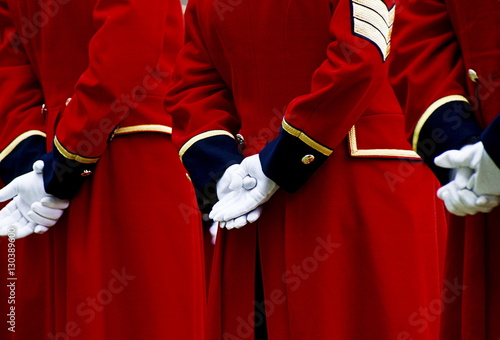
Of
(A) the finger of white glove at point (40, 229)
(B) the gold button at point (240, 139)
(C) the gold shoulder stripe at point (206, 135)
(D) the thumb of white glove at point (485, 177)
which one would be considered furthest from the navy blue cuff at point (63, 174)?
(D) the thumb of white glove at point (485, 177)

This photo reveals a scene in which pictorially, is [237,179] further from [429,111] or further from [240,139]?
[429,111]

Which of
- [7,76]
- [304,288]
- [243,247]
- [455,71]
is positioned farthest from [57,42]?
[455,71]

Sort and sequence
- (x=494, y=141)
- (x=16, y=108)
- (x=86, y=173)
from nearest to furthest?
1. (x=494, y=141)
2. (x=86, y=173)
3. (x=16, y=108)

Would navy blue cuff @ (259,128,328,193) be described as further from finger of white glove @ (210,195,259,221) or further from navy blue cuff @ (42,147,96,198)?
navy blue cuff @ (42,147,96,198)

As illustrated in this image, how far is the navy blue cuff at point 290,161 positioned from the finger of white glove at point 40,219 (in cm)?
97

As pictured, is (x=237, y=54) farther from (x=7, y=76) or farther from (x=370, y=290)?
(x=7, y=76)

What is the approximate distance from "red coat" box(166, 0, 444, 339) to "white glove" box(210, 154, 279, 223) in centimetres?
5

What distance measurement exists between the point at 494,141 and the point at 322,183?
72cm

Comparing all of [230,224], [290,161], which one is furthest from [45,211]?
[290,161]

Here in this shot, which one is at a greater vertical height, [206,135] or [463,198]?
[463,198]

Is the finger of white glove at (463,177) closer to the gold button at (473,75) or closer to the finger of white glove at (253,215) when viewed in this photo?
the gold button at (473,75)

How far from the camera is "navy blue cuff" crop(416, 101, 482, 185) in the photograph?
1.96 m

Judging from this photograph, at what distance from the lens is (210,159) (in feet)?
8.43

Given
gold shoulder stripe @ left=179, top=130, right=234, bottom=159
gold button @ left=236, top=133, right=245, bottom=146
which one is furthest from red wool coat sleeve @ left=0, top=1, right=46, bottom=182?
gold button @ left=236, top=133, right=245, bottom=146
